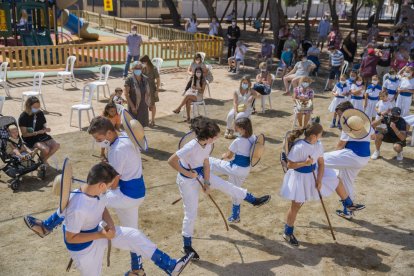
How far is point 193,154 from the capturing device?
557cm

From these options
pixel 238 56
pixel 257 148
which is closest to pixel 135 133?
pixel 257 148

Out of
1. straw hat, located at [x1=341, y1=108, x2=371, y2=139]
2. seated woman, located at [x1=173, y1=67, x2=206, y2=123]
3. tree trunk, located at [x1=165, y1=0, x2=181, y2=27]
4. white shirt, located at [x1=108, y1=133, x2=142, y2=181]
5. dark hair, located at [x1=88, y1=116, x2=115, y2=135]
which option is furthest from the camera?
tree trunk, located at [x1=165, y1=0, x2=181, y2=27]

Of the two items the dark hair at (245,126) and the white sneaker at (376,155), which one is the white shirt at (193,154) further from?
the white sneaker at (376,155)

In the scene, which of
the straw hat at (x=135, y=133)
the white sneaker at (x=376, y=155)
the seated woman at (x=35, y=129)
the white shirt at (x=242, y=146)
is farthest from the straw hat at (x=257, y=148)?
the white sneaker at (x=376, y=155)

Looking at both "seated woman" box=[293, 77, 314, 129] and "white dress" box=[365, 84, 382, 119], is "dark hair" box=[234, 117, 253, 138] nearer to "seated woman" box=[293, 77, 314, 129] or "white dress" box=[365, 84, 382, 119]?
"seated woman" box=[293, 77, 314, 129]

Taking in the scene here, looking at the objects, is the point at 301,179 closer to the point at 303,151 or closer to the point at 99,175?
the point at 303,151

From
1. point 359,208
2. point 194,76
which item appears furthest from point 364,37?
point 359,208

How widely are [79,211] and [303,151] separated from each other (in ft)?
10.1

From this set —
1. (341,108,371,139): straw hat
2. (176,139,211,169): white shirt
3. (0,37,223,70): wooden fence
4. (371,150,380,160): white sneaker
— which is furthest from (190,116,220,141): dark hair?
(0,37,223,70): wooden fence

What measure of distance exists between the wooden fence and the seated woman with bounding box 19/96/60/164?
8198 mm

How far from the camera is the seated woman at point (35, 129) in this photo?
8195 mm

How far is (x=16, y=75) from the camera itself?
15938 mm

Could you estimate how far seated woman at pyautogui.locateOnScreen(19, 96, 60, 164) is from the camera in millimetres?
8195

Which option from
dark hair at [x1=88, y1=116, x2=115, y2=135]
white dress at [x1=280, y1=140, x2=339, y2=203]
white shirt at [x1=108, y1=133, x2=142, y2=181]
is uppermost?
dark hair at [x1=88, y1=116, x2=115, y2=135]
